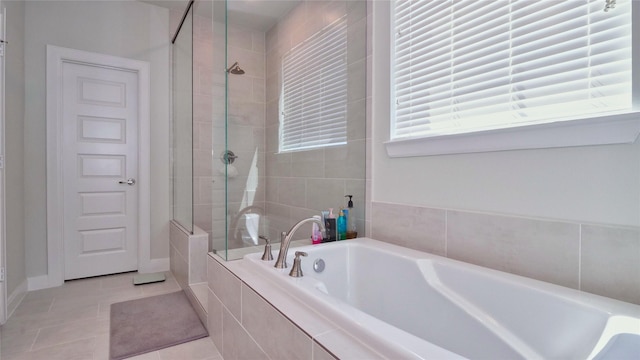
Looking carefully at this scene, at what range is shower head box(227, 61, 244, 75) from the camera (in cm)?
193

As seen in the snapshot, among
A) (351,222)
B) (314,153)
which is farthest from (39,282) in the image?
(351,222)

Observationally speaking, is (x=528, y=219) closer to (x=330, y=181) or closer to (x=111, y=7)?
(x=330, y=181)

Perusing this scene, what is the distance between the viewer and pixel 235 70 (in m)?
2.00

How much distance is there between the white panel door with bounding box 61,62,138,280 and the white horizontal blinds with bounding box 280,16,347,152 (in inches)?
69.4

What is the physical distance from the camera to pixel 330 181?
213cm

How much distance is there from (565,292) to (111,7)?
395cm

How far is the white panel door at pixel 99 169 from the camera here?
2812mm

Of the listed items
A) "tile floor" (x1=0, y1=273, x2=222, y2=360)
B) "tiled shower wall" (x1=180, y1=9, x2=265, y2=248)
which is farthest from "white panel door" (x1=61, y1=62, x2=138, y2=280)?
"tiled shower wall" (x1=180, y1=9, x2=265, y2=248)

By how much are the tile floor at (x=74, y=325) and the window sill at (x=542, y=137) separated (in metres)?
1.56

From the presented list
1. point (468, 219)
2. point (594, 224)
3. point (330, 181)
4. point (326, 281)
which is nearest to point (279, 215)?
point (330, 181)

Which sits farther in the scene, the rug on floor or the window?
the rug on floor

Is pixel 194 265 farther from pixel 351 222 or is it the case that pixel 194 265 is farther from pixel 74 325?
pixel 351 222

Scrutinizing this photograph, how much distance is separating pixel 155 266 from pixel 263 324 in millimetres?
2542

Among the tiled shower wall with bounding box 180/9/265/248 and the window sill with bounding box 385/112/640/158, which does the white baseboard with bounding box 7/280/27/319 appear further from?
the window sill with bounding box 385/112/640/158
